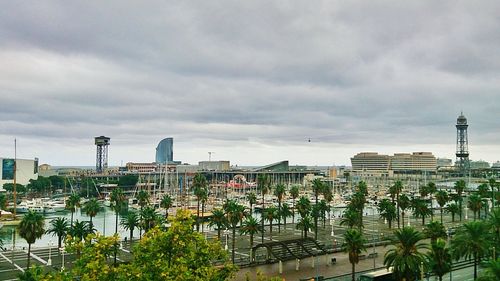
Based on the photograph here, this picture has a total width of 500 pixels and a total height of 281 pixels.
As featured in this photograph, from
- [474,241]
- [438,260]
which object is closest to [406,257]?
[438,260]

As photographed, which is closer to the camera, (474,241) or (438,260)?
(438,260)

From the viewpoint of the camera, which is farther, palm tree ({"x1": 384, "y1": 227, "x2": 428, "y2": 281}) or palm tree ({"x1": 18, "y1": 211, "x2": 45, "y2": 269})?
palm tree ({"x1": 18, "y1": 211, "x2": 45, "y2": 269})

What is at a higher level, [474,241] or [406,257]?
[474,241]

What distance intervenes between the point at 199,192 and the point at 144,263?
84.4 meters

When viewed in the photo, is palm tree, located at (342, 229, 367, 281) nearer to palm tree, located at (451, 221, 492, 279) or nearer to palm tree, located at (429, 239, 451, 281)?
palm tree, located at (429, 239, 451, 281)

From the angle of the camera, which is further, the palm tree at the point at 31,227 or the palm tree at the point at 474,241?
the palm tree at the point at 31,227

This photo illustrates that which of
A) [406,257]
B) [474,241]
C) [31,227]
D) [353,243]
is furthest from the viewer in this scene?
[31,227]

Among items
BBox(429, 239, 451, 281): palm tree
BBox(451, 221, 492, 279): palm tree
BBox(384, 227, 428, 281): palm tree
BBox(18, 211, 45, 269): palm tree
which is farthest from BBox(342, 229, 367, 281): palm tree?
BBox(18, 211, 45, 269): palm tree

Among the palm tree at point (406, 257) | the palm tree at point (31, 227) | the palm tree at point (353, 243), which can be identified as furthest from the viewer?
the palm tree at point (31, 227)

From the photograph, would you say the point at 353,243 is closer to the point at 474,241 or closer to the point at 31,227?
the point at 474,241

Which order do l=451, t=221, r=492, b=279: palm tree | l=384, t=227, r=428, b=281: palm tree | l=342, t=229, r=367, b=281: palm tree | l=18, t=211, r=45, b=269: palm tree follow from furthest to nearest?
l=18, t=211, r=45, b=269: palm tree
l=342, t=229, r=367, b=281: palm tree
l=451, t=221, r=492, b=279: palm tree
l=384, t=227, r=428, b=281: palm tree

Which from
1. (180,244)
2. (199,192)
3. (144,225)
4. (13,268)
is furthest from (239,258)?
(180,244)

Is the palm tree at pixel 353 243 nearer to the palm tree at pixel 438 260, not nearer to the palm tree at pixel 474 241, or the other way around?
the palm tree at pixel 438 260

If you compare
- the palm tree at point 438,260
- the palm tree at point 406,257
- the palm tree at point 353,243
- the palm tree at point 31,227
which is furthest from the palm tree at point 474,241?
the palm tree at point 31,227
